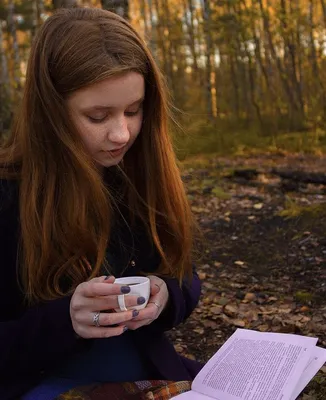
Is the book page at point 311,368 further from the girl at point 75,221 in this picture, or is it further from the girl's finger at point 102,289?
the girl's finger at point 102,289

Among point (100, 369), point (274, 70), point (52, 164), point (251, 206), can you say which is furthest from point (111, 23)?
point (274, 70)

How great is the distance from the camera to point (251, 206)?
5707 mm

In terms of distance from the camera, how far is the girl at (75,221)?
57.9 inches

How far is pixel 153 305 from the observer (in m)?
1.52

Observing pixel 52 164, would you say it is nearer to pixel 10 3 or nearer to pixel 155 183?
pixel 155 183

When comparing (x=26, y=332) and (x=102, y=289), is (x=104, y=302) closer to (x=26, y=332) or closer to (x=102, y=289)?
(x=102, y=289)

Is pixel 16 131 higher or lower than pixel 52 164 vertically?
higher

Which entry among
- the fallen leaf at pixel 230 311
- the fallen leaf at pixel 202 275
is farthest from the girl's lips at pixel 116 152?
the fallen leaf at pixel 202 275

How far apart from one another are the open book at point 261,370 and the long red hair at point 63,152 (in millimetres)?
477

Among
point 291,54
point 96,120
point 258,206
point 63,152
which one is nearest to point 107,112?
point 96,120

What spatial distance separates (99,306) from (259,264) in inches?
114

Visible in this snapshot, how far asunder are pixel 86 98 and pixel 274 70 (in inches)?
698

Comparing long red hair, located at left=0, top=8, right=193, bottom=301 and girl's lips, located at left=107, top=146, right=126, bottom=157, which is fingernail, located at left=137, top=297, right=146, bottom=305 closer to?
long red hair, located at left=0, top=8, right=193, bottom=301

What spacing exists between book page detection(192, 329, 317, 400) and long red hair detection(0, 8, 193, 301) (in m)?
0.48
